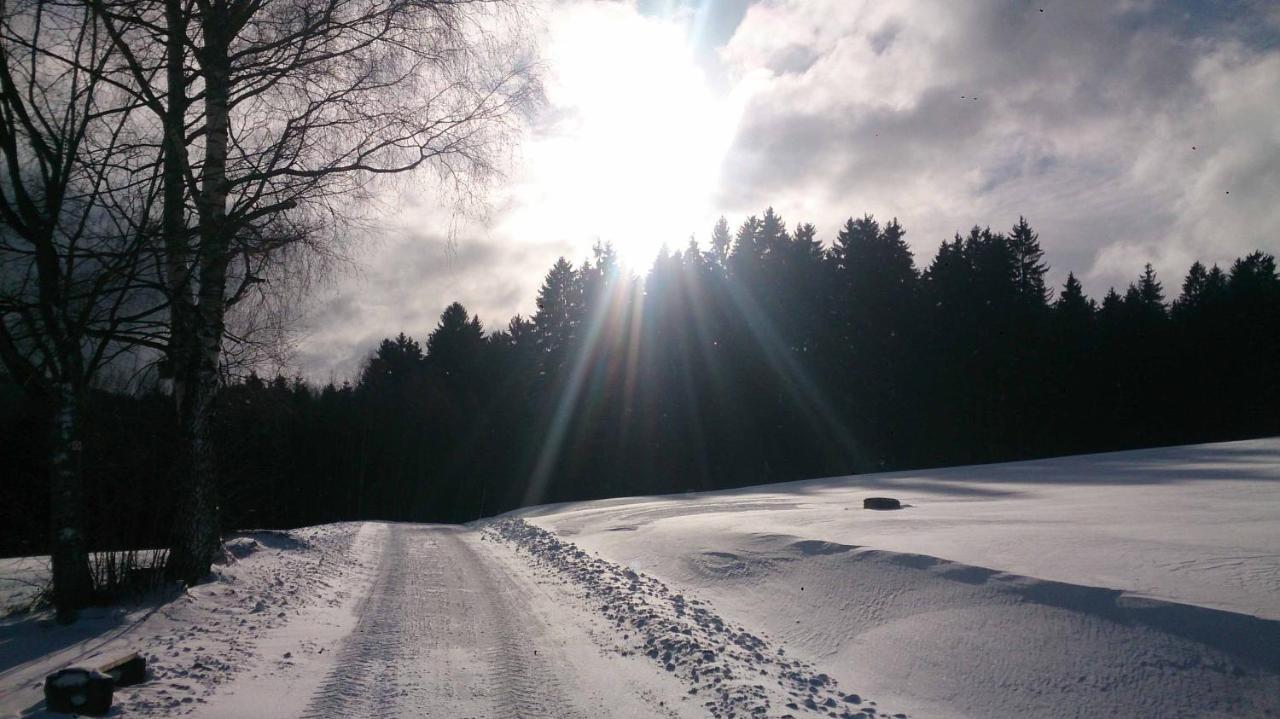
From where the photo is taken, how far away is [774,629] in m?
8.20

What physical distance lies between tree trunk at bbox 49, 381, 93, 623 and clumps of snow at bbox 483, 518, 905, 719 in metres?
5.73

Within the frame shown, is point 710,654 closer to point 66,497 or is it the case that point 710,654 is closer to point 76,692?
point 76,692

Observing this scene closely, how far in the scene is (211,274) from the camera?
9719 millimetres

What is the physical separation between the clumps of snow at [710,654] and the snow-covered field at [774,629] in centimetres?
3

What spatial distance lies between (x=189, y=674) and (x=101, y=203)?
4.38m

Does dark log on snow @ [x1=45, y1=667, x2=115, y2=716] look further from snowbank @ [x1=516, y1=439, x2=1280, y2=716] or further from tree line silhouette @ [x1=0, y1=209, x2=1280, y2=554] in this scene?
tree line silhouette @ [x1=0, y1=209, x2=1280, y2=554]

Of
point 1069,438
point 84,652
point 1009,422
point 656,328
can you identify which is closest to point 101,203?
point 84,652

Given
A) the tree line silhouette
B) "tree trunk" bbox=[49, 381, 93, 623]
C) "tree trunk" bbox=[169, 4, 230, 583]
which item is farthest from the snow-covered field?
the tree line silhouette

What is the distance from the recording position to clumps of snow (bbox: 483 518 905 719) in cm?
596

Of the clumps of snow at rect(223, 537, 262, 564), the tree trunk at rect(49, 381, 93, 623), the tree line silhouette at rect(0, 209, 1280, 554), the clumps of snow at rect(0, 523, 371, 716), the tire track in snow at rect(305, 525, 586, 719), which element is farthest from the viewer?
the tree line silhouette at rect(0, 209, 1280, 554)

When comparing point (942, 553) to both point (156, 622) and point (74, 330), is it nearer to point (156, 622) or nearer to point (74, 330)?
point (156, 622)

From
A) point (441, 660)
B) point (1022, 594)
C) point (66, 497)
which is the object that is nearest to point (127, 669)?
point (441, 660)

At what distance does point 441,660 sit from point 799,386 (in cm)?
4102

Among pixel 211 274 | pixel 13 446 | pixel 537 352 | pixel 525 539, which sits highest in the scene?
pixel 537 352
